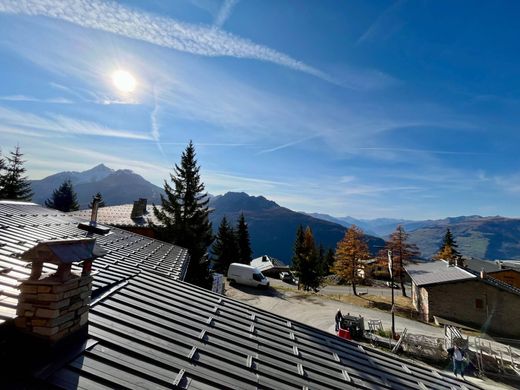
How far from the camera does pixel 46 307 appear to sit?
4.04 metres

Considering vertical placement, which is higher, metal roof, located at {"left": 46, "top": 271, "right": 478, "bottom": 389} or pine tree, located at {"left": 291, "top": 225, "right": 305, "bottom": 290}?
metal roof, located at {"left": 46, "top": 271, "right": 478, "bottom": 389}

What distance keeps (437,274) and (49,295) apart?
41.5m

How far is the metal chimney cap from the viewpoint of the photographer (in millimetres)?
3959

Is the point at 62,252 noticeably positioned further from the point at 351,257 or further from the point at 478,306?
the point at 351,257

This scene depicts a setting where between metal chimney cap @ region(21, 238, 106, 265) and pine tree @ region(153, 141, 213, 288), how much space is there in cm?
2705

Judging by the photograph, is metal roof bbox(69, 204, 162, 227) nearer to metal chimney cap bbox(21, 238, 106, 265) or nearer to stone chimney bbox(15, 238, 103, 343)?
metal chimney cap bbox(21, 238, 106, 265)

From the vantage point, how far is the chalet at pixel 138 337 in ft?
13.0

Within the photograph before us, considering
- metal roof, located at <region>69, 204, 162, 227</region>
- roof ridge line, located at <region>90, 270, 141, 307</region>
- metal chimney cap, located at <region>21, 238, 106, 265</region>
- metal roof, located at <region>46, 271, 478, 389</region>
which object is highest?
metal chimney cap, located at <region>21, 238, 106, 265</region>

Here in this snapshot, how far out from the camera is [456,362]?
1820 cm

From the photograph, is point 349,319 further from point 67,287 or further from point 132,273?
point 67,287

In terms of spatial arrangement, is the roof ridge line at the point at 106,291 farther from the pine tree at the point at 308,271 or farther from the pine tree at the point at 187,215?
the pine tree at the point at 308,271

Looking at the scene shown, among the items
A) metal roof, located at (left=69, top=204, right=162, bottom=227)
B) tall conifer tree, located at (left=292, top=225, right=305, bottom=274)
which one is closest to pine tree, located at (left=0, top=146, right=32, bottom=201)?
metal roof, located at (left=69, top=204, right=162, bottom=227)

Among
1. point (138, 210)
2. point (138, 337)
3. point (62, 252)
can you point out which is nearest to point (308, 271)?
point (138, 210)

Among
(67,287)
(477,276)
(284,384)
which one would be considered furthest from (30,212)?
(477,276)
